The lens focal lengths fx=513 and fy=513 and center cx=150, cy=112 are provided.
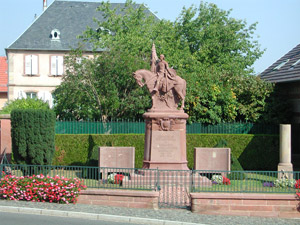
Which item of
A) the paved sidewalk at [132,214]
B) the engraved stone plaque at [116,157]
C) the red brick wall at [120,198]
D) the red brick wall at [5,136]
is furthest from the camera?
the red brick wall at [5,136]

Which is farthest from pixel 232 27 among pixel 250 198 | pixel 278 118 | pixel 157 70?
pixel 250 198

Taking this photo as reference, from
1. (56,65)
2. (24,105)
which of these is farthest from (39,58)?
(24,105)

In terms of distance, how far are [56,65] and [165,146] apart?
27535 mm

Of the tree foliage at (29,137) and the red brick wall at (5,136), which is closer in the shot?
the tree foliage at (29,137)

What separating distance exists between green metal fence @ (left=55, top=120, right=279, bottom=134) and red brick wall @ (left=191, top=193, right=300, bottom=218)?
1128 cm

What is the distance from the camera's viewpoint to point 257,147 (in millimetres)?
23469

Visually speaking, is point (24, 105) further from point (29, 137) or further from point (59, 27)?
point (59, 27)

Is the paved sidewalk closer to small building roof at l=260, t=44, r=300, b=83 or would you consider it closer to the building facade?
small building roof at l=260, t=44, r=300, b=83

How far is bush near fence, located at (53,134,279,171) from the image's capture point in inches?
911

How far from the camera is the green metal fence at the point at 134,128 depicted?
2414 cm

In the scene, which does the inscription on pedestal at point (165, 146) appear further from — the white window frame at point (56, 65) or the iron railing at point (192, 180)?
the white window frame at point (56, 65)

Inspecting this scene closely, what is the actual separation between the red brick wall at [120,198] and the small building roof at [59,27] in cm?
2978

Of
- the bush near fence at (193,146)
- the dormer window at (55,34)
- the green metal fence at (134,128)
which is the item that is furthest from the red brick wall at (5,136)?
the dormer window at (55,34)

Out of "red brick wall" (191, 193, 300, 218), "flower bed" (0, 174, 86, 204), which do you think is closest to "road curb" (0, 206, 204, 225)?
"flower bed" (0, 174, 86, 204)
